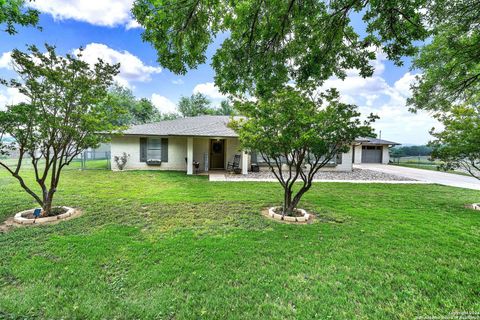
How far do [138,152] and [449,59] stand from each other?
13.4 m

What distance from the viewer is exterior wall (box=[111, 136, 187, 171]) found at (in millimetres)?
11984

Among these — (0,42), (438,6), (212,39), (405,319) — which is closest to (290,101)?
(212,39)

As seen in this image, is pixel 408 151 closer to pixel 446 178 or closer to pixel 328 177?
pixel 446 178

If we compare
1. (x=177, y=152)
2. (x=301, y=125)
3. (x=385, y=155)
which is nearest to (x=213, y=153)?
(x=177, y=152)

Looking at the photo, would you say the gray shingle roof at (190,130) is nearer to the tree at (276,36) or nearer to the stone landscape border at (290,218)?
the stone landscape border at (290,218)

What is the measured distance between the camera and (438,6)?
4199mm

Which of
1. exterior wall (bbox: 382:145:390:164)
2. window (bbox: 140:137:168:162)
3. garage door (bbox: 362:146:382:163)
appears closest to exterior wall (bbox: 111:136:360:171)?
window (bbox: 140:137:168:162)

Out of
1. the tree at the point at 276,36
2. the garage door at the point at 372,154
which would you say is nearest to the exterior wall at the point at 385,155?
the garage door at the point at 372,154

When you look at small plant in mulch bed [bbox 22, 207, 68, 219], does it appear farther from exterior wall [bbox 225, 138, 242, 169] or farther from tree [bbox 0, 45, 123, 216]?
exterior wall [bbox 225, 138, 242, 169]

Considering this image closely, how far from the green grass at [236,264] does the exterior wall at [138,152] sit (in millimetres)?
6838

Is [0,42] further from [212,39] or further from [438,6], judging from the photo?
[438,6]

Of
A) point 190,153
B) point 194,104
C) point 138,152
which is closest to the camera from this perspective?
point 190,153

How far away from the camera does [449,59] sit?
578 centimetres

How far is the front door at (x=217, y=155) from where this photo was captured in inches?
514
